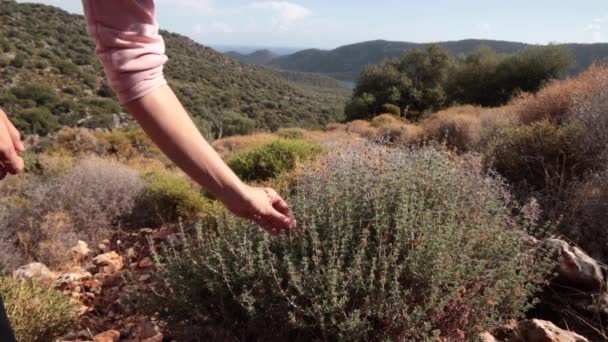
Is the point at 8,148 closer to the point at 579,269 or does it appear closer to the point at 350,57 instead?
the point at 579,269

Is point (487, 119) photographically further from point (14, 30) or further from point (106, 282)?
point (14, 30)

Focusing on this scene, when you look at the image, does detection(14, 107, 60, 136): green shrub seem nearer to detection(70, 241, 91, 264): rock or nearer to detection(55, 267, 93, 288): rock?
detection(70, 241, 91, 264): rock

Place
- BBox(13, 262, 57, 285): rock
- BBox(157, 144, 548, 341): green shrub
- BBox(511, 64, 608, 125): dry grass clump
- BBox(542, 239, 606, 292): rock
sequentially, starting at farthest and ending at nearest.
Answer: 1. BBox(511, 64, 608, 125): dry grass clump
2. BBox(13, 262, 57, 285): rock
3. BBox(542, 239, 606, 292): rock
4. BBox(157, 144, 548, 341): green shrub

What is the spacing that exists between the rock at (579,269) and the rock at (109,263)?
3.49 metres

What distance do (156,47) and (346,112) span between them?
28038mm

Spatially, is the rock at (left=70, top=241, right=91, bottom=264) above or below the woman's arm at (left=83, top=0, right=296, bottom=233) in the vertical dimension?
below

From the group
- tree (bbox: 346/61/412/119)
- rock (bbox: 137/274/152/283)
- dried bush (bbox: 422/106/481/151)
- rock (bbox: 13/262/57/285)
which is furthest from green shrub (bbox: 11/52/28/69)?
rock (bbox: 137/274/152/283)

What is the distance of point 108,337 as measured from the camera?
2.47 metres

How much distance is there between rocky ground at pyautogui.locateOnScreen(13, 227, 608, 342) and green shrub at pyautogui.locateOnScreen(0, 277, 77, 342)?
11cm

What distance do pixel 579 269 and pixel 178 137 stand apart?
111 inches

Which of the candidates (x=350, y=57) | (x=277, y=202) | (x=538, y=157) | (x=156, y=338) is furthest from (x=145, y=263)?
(x=350, y=57)

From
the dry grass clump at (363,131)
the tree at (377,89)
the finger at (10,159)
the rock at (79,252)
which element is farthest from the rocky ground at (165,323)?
the tree at (377,89)

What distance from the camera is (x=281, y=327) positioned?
194 cm

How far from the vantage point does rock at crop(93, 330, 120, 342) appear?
2.44 metres
